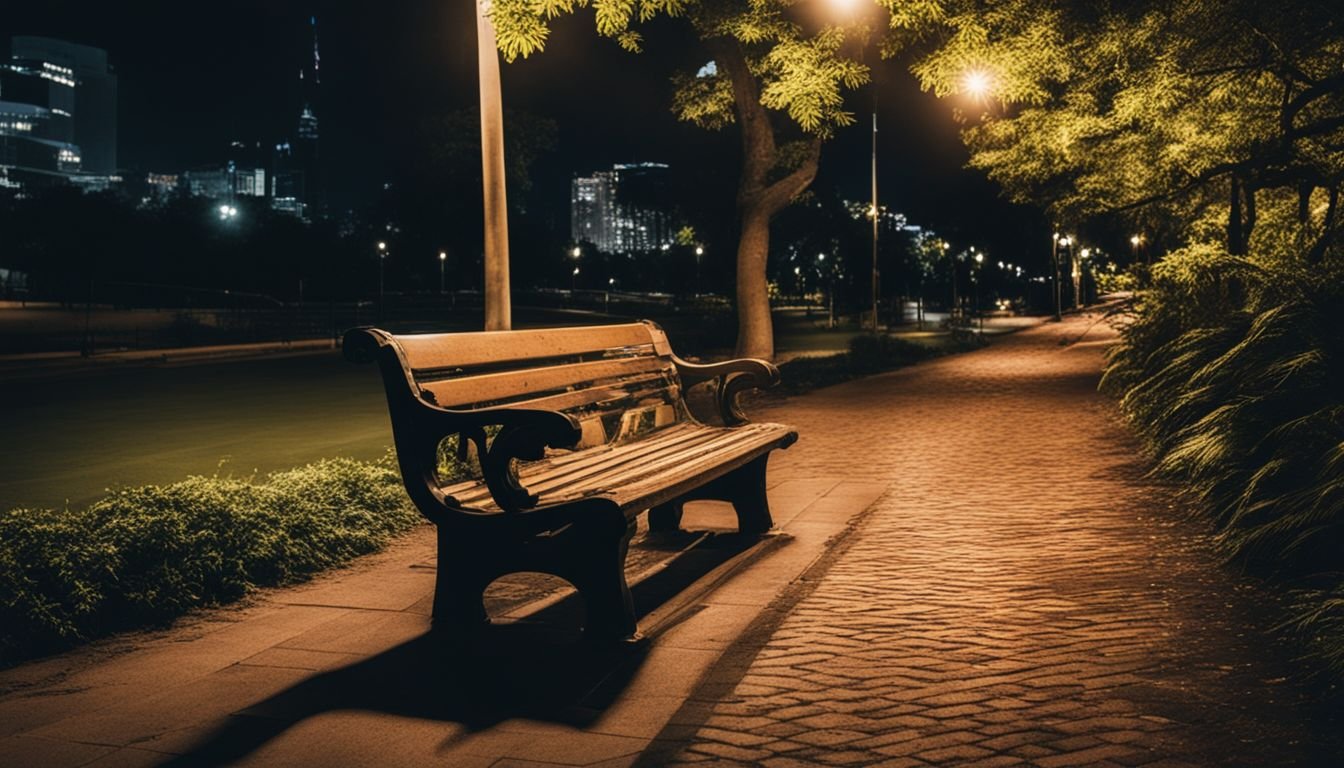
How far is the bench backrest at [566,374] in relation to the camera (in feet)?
17.9

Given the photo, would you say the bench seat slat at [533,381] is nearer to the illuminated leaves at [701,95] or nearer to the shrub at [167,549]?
the shrub at [167,549]

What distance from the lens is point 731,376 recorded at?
830cm

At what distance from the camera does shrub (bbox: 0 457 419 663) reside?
17.5 feet

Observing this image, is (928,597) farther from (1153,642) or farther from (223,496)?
(223,496)

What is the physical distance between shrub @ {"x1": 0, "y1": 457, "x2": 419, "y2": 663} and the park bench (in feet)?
4.30

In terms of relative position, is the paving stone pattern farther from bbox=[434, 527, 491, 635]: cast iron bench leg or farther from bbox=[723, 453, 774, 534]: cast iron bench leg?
bbox=[434, 527, 491, 635]: cast iron bench leg

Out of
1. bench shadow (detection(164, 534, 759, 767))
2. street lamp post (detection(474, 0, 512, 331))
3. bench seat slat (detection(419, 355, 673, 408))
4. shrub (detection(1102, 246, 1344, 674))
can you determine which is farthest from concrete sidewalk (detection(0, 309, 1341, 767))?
street lamp post (detection(474, 0, 512, 331))

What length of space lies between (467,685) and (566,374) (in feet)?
7.57

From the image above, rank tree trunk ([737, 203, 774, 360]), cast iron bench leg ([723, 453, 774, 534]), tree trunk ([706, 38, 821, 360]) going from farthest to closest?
tree trunk ([737, 203, 774, 360]) → tree trunk ([706, 38, 821, 360]) → cast iron bench leg ([723, 453, 774, 534])

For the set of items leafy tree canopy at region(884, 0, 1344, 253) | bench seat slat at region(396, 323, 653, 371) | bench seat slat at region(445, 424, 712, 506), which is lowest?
bench seat slat at region(445, 424, 712, 506)

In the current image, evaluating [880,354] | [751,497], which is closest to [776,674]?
[751,497]

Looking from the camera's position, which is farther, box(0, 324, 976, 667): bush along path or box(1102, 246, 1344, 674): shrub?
box(1102, 246, 1344, 674): shrub

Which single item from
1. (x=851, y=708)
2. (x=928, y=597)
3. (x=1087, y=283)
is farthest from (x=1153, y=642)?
(x=1087, y=283)

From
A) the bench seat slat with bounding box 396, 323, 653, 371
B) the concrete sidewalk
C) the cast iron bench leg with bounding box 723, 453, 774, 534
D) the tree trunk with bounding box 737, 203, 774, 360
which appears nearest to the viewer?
the concrete sidewalk
